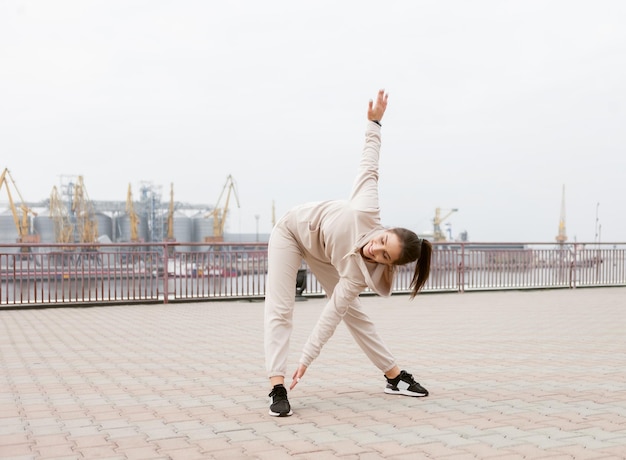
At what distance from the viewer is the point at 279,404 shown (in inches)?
159

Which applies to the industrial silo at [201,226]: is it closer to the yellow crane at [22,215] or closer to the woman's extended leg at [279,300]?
the yellow crane at [22,215]

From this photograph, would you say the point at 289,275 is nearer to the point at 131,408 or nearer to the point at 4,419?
the point at 131,408

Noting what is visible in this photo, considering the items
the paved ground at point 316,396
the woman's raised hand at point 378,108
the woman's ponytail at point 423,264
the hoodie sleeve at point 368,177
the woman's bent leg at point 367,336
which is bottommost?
the paved ground at point 316,396

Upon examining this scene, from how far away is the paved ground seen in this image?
3.43 meters

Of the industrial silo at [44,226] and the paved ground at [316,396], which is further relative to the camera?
the industrial silo at [44,226]

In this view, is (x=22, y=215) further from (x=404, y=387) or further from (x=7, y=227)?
(x=404, y=387)

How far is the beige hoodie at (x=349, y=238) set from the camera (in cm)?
388

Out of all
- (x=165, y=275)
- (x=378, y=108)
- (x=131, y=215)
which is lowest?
(x=165, y=275)

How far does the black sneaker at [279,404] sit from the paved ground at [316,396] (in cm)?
5

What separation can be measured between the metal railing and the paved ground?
3.89 meters

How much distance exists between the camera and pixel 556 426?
3.79 m

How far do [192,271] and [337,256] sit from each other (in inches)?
435

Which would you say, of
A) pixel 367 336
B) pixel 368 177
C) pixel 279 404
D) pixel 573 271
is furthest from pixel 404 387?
pixel 573 271

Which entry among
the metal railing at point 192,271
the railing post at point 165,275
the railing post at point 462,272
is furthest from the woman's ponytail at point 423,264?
the railing post at point 462,272
